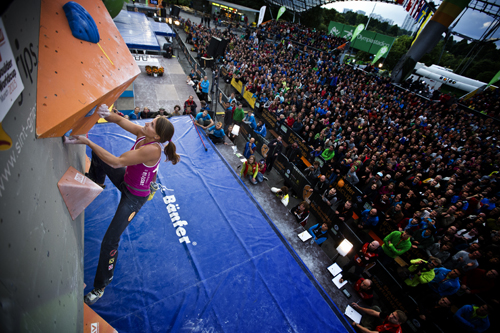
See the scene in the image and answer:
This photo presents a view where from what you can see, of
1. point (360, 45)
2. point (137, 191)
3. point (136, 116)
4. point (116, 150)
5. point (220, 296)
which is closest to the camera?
point (137, 191)

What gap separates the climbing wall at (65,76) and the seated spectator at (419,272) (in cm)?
751

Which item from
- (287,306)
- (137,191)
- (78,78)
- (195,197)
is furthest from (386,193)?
(78,78)

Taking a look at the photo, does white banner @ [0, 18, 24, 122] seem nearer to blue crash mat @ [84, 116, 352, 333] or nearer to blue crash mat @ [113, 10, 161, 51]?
blue crash mat @ [84, 116, 352, 333]

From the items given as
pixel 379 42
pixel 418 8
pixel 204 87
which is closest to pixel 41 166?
pixel 204 87

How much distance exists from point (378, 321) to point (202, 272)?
14.2 ft

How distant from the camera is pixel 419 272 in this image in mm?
5320

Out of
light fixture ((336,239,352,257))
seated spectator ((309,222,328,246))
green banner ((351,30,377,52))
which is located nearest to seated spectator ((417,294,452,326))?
light fixture ((336,239,352,257))

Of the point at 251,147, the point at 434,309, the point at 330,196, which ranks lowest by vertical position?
the point at 434,309

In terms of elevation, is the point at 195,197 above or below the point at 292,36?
below

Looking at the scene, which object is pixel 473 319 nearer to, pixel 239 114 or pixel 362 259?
pixel 362 259

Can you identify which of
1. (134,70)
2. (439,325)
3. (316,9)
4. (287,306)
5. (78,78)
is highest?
(316,9)

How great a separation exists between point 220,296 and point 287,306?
1.28 m

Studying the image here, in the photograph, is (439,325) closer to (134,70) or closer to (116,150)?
(134,70)

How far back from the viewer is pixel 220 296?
3.71 m
